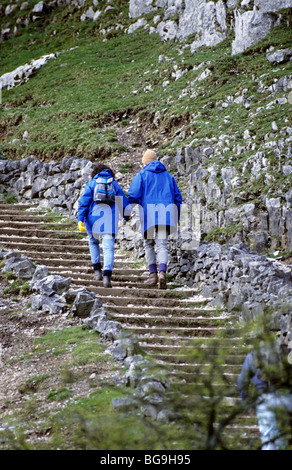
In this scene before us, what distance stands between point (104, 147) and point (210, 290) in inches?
406

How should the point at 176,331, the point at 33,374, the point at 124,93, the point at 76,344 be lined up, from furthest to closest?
the point at 124,93 → the point at 176,331 → the point at 76,344 → the point at 33,374

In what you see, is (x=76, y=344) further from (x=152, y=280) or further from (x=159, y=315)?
(x=152, y=280)

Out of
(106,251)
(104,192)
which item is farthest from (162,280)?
(104,192)

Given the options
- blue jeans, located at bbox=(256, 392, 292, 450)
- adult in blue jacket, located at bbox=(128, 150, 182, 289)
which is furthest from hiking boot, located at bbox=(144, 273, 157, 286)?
blue jeans, located at bbox=(256, 392, 292, 450)

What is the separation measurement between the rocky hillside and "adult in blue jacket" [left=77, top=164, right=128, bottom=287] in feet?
9.13

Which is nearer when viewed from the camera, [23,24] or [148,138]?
[148,138]

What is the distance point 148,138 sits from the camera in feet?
59.7

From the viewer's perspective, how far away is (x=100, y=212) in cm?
831

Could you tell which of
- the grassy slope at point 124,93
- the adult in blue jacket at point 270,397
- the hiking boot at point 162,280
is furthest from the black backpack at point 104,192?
the grassy slope at point 124,93

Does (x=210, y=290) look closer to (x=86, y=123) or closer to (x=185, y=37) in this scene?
(x=86, y=123)

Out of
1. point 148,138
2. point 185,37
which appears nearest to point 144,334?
point 148,138

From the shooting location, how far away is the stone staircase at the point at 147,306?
5.60 meters

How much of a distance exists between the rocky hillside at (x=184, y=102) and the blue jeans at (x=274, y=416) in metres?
6.51

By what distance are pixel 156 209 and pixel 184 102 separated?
10904mm
